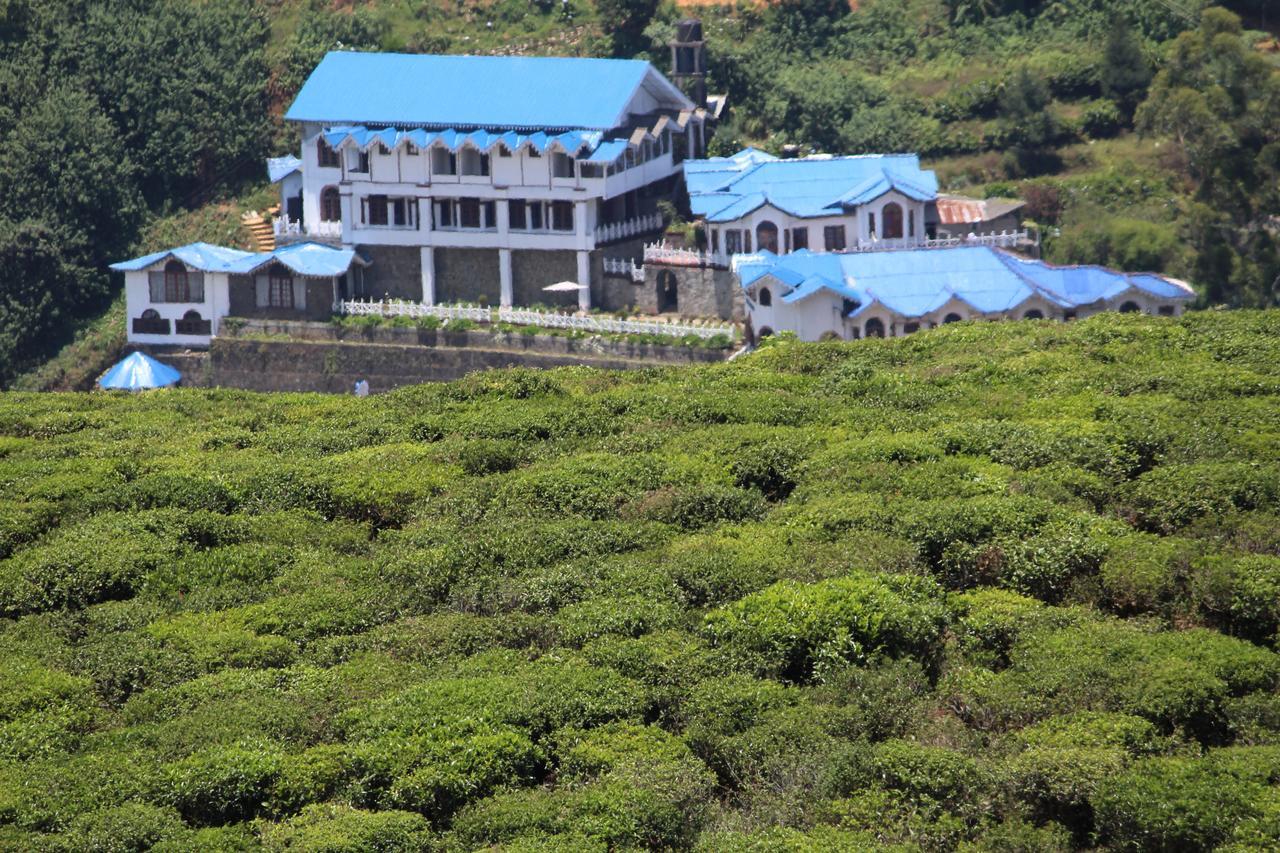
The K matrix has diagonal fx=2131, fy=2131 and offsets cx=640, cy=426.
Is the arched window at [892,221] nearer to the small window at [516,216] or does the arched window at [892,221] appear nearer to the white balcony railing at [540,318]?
the white balcony railing at [540,318]

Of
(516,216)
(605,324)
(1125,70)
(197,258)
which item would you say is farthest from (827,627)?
(1125,70)

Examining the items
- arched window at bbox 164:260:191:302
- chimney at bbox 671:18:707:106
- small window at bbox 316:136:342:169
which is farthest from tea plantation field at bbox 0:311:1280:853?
chimney at bbox 671:18:707:106

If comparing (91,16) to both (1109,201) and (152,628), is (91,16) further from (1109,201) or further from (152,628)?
(152,628)

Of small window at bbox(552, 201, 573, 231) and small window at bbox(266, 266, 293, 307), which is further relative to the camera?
small window at bbox(266, 266, 293, 307)

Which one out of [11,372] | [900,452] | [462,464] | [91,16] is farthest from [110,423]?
[91,16]

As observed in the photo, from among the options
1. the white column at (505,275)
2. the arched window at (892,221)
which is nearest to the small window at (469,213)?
the white column at (505,275)

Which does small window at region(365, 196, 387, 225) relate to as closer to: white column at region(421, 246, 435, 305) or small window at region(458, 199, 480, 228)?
white column at region(421, 246, 435, 305)

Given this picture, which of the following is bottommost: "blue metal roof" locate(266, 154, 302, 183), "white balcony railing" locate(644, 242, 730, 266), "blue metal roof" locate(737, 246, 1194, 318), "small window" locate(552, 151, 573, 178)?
"blue metal roof" locate(737, 246, 1194, 318)
